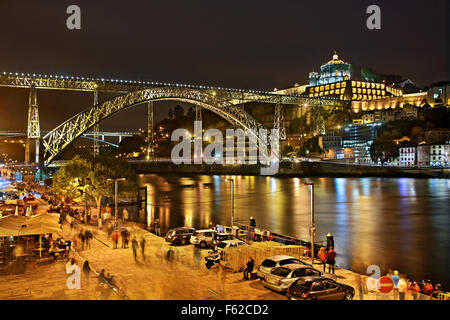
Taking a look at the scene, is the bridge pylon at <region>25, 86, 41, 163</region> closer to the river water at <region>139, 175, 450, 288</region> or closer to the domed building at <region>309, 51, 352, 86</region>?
the river water at <region>139, 175, 450, 288</region>

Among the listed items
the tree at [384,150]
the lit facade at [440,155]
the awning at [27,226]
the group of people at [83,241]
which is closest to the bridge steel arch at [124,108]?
the tree at [384,150]

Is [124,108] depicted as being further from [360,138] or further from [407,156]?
[360,138]

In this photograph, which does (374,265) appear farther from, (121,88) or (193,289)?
(121,88)

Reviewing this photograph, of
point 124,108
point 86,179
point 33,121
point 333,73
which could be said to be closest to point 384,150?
point 333,73

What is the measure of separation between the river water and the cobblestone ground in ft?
25.8

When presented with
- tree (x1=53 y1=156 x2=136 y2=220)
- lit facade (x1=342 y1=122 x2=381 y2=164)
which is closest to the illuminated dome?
lit facade (x1=342 y1=122 x2=381 y2=164)

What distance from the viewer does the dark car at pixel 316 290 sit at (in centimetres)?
813

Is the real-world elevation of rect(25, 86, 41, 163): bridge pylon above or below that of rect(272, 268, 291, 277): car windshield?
above

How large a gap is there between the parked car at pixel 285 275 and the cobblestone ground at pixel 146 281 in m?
0.18

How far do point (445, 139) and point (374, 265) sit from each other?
234ft

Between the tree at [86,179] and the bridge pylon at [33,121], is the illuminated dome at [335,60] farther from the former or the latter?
the tree at [86,179]

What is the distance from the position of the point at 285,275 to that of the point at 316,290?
2.81 ft

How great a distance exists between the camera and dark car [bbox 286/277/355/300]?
8132 millimetres
